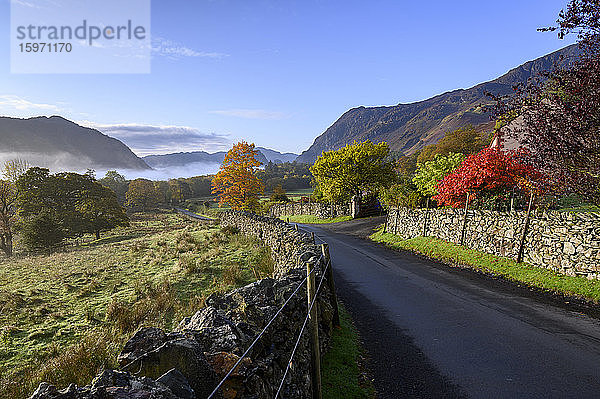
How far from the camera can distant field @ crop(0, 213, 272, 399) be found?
6879mm

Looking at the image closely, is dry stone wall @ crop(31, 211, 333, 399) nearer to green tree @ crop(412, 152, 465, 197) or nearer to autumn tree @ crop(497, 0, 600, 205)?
autumn tree @ crop(497, 0, 600, 205)

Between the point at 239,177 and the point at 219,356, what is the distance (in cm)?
3269

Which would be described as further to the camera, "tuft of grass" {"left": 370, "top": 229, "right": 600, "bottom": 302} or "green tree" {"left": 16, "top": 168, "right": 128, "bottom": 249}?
"green tree" {"left": 16, "top": 168, "right": 128, "bottom": 249}

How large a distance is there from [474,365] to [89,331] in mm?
10006

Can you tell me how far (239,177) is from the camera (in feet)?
116

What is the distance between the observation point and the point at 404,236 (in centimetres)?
2444

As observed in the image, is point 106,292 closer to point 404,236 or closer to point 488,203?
point 404,236

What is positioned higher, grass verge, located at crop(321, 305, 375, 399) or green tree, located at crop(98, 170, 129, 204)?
green tree, located at crop(98, 170, 129, 204)

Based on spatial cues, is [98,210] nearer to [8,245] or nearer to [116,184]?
[8,245]

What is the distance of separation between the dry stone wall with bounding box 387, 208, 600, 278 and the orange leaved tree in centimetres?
2111

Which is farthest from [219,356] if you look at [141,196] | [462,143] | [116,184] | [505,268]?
[116,184]

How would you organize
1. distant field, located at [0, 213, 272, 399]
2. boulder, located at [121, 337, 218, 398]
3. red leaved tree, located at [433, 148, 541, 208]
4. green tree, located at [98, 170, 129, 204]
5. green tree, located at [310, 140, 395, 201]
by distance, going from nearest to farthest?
boulder, located at [121, 337, 218, 398] → distant field, located at [0, 213, 272, 399] → red leaved tree, located at [433, 148, 541, 208] → green tree, located at [310, 140, 395, 201] → green tree, located at [98, 170, 129, 204]

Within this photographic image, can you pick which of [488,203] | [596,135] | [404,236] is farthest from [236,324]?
[404,236]

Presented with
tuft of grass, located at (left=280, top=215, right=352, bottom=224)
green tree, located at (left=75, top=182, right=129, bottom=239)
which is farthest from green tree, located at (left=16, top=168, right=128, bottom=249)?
tuft of grass, located at (left=280, top=215, right=352, bottom=224)
